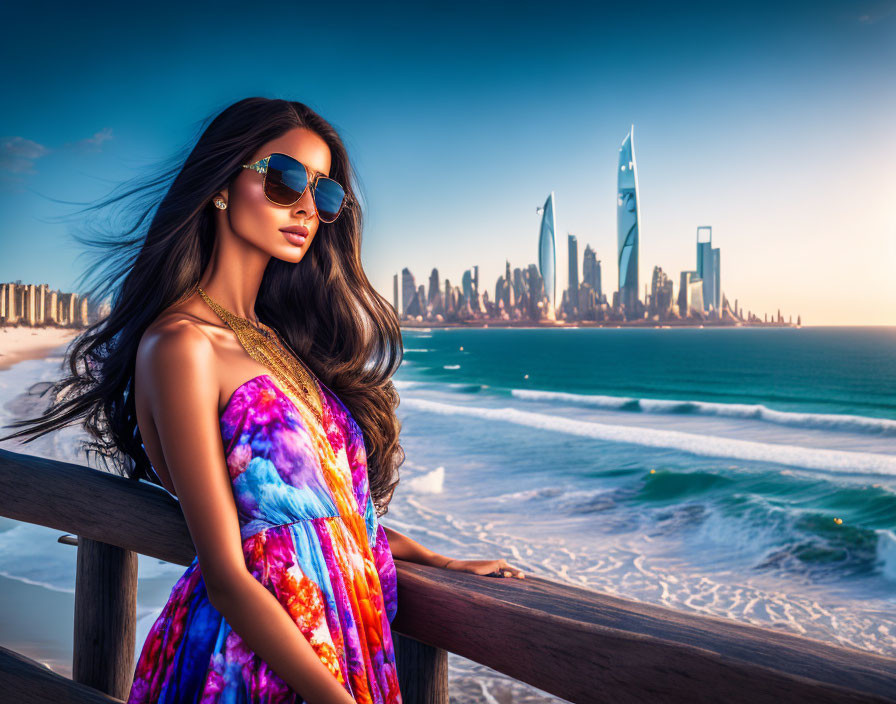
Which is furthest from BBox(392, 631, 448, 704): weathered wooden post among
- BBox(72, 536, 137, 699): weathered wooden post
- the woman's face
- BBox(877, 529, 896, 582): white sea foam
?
BBox(877, 529, 896, 582): white sea foam

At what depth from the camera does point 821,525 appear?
997 cm

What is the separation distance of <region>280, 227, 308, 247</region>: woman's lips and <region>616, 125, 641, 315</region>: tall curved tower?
64.0 meters

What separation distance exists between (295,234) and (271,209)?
2.5 inches

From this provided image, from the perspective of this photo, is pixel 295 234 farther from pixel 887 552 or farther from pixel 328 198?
pixel 887 552

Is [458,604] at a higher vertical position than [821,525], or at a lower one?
higher

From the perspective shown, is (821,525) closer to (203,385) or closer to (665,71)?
(203,385)

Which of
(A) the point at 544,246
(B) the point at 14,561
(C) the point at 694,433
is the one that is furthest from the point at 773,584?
(A) the point at 544,246

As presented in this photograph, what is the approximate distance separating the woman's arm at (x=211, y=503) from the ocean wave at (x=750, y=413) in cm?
2290

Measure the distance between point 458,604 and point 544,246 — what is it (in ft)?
292

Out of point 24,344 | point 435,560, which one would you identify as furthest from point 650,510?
A: point 24,344

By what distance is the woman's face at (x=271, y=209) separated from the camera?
119 cm

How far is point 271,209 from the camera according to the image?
1.20 m

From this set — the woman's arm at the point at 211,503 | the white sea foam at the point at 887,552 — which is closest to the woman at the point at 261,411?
the woman's arm at the point at 211,503

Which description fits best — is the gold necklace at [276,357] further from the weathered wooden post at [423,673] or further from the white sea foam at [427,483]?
the white sea foam at [427,483]
